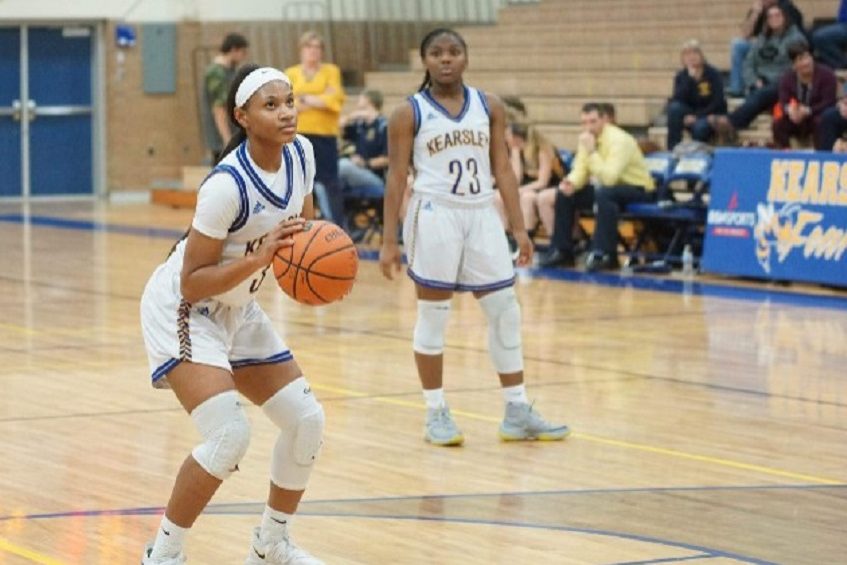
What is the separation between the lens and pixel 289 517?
19.0 ft

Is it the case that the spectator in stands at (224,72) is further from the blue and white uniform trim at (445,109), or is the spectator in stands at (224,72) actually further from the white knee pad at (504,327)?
the white knee pad at (504,327)

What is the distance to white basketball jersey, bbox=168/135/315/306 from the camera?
217 inches

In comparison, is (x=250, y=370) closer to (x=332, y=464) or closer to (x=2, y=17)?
(x=332, y=464)

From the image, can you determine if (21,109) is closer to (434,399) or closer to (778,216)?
(778,216)

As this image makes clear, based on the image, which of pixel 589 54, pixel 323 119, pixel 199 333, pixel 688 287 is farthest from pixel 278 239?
pixel 589 54

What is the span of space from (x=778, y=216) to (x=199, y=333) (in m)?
9.48

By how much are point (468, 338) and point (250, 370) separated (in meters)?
5.98

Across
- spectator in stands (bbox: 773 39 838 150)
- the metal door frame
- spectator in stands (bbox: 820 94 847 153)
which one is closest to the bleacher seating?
spectator in stands (bbox: 773 39 838 150)

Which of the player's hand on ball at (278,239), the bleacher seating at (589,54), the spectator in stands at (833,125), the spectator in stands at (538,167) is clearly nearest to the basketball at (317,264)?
the player's hand on ball at (278,239)

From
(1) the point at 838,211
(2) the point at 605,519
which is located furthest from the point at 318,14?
(2) the point at 605,519

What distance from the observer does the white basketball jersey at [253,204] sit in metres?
5.51

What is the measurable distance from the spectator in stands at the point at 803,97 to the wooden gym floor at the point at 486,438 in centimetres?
218

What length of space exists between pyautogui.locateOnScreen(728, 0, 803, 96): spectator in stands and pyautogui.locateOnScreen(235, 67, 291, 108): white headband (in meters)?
12.9

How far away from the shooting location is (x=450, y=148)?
321 inches
